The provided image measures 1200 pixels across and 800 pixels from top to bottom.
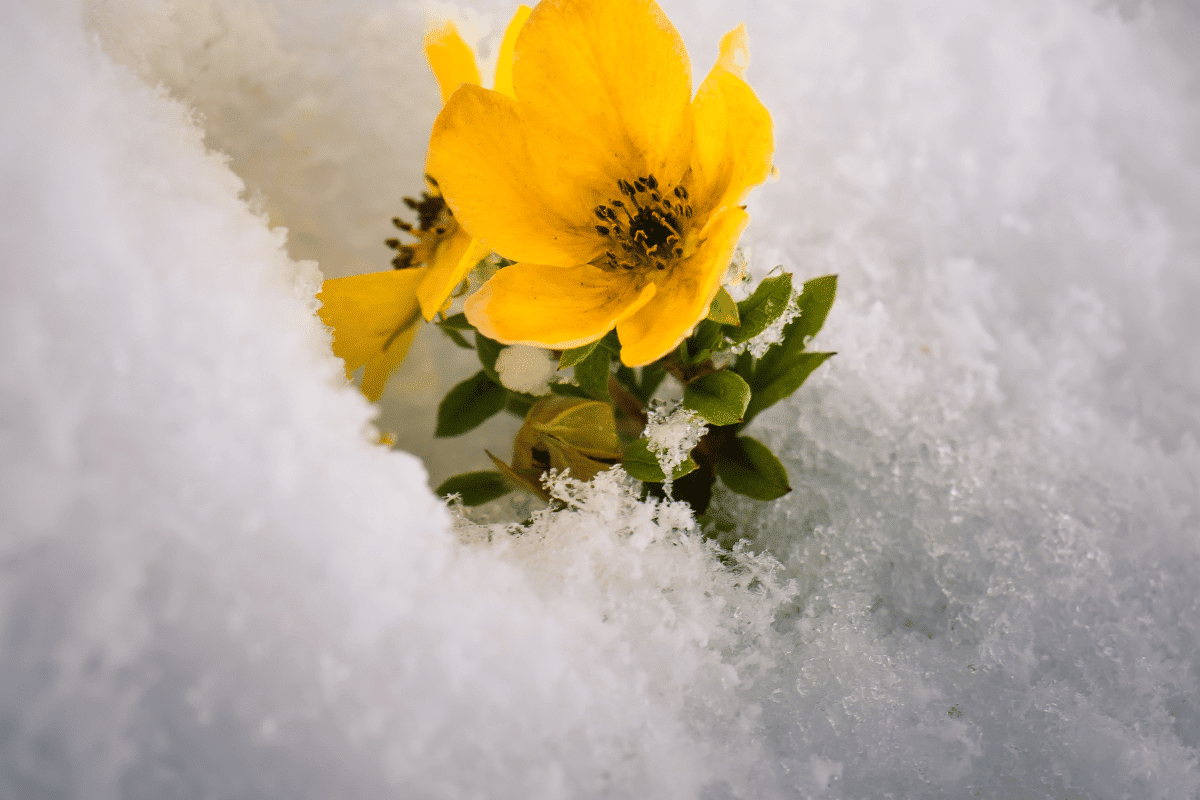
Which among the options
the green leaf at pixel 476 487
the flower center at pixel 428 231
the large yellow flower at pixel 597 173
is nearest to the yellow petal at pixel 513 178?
the large yellow flower at pixel 597 173

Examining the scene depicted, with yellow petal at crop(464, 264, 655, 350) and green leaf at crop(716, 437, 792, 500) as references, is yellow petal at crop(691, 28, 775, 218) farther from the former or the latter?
green leaf at crop(716, 437, 792, 500)

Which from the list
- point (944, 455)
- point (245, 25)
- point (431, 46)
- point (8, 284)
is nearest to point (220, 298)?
point (8, 284)

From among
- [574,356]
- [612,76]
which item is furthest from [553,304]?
[612,76]

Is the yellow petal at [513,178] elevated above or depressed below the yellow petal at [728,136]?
above

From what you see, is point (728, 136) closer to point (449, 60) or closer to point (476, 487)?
point (449, 60)

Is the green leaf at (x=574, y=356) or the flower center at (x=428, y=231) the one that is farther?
the flower center at (x=428, y=231)

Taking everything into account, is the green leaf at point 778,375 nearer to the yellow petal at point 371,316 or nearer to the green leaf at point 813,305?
the green leaf at point 813,305
